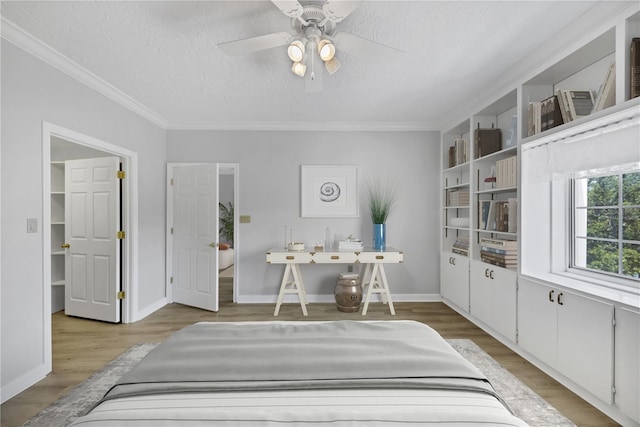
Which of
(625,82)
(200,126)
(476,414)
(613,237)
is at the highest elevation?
(200,126)

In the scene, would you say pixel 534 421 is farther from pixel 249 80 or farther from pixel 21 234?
pixel 21 234

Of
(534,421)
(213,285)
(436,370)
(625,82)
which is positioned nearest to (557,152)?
(625,82)

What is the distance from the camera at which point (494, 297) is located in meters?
3.10

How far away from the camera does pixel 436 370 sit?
1251 millimetres

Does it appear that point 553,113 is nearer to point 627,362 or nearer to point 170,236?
point 627,362

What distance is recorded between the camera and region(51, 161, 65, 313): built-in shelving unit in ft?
13.3

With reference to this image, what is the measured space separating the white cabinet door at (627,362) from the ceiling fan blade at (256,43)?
8.27ft

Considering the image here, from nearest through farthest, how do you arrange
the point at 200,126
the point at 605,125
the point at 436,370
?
1. the point at 436,370
2. the point at 605,125
3. the point at 200,126

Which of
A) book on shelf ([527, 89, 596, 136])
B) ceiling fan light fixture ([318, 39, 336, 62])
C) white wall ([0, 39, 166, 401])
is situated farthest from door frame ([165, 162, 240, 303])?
book on shelf ([527, 89, 596, 136])

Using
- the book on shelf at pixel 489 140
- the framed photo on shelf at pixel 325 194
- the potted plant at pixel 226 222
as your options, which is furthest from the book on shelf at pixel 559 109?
the potted plant at pixel 226 222

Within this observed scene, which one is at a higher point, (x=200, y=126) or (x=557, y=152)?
(x=200, y=126)

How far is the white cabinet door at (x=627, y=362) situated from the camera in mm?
1731

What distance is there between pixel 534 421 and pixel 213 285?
339 cm

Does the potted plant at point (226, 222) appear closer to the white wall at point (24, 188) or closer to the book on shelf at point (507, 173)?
the white wall at point (24, 188)
